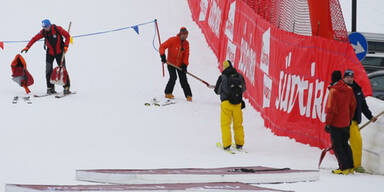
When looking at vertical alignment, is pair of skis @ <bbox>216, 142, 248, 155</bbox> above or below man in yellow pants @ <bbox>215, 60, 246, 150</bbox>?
below

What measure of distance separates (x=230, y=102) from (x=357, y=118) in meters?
2.19

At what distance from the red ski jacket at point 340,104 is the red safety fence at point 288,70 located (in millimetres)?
910

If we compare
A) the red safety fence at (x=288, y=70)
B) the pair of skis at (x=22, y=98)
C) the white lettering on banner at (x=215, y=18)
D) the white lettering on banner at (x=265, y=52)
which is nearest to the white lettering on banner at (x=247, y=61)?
the red safety fence at (x=288, y=70)

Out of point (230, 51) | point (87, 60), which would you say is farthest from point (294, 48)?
point (87, 60)

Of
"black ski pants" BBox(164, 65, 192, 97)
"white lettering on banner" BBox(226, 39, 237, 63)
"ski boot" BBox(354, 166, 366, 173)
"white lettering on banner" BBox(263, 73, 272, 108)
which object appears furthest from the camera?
"white lettering on banner" BBox(226, 39, 237, 63)

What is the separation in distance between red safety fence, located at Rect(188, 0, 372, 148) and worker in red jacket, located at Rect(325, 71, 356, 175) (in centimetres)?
91

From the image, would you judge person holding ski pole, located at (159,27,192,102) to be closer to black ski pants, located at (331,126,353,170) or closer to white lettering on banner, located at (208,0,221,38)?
white lettering on banner, located at (208,0,221,38)

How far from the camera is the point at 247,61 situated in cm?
1459

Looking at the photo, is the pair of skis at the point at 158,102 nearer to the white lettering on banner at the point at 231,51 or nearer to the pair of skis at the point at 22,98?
the pair of skis at the point at 22,98

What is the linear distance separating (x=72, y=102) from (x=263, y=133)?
12.7 feet

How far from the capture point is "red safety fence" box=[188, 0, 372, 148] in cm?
1055

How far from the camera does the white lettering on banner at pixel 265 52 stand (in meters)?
13.0

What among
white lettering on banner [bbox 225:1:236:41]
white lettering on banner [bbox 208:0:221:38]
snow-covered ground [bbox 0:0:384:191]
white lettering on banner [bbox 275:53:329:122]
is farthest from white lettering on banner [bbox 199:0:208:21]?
white lettering on banner [bbox 275:53:329:122]

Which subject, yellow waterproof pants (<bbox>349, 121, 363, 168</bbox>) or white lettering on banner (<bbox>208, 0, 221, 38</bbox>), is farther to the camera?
white lettering on banner (<bbox>208, 0, 221, 38</bbox>)
